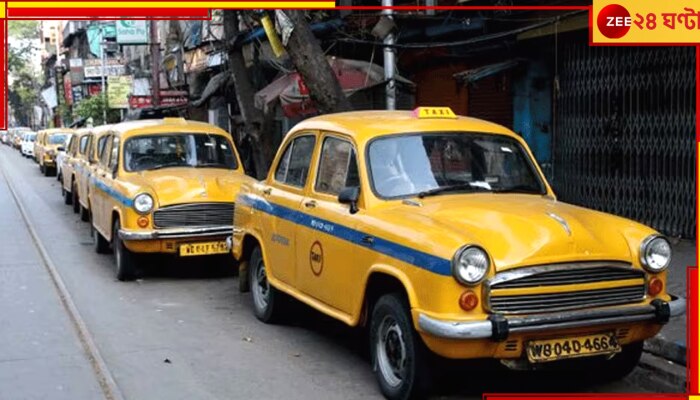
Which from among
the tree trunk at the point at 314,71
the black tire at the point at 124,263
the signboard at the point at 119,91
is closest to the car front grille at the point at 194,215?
the black tire at the point at 124,263

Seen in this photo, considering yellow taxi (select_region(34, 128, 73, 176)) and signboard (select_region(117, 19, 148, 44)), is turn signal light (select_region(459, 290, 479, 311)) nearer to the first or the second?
yellow taxi (select_region(34, 128, 73, 176))

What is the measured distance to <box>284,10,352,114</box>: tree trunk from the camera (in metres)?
11.4

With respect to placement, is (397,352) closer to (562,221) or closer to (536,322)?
(536,322)

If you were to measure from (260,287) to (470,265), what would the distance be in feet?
12.0

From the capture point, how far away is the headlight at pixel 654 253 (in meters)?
5.36

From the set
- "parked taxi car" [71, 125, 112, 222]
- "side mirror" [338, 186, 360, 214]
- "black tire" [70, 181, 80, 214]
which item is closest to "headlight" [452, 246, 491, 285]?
"side mirror" [338, 186, 360, 214]

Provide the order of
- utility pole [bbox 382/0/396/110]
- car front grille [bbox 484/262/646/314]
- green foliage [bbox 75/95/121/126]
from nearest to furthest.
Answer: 1. car front grille [bbox 484/262/646/314]
2. utility pole [bbox 382/0/396/110]
3. green foliage [bbox 75/95/121/126]

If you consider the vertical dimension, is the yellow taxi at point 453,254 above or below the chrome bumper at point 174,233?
Result: above

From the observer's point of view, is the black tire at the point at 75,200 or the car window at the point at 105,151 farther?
the black tire at the point at 75,200

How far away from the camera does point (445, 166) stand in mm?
6277

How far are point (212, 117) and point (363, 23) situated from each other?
16676 mm

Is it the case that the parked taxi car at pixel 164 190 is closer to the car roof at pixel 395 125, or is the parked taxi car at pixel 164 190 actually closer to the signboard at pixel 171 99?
the car roof at pixel 395 125

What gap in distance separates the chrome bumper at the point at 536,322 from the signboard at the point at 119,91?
38004 mm

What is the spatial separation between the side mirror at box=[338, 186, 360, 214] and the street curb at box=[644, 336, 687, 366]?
8.76 ft
